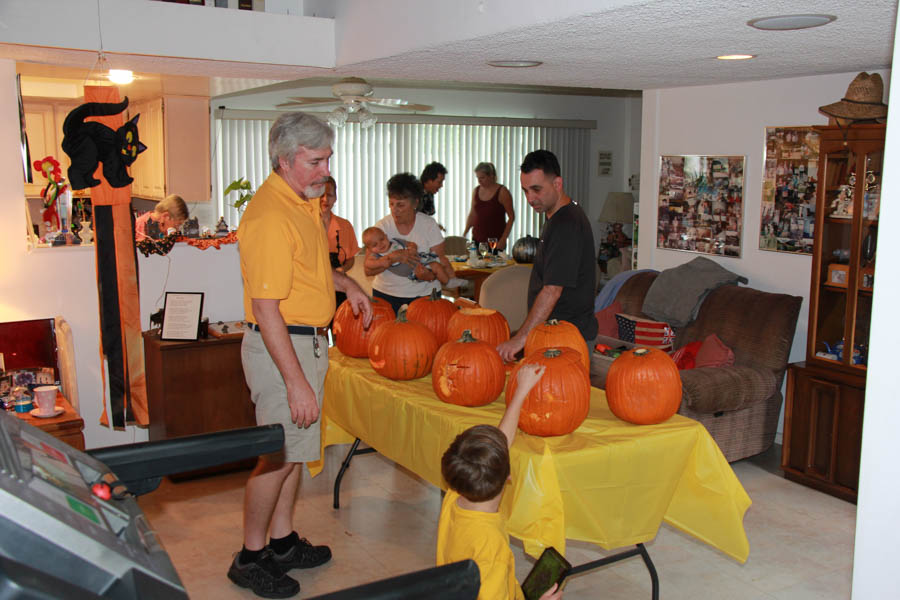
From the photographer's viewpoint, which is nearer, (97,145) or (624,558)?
(624,558)

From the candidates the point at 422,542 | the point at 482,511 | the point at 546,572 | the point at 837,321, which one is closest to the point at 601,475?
the point at 482,511

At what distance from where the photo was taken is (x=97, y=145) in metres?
4.08

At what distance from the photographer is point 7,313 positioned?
4.14m

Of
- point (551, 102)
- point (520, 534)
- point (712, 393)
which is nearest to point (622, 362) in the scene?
point (520, 534)

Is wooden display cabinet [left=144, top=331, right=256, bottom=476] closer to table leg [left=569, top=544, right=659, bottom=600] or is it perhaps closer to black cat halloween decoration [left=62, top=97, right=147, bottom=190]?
black cat halloween decoration [left=62, top=97, right=147, bottom=190]

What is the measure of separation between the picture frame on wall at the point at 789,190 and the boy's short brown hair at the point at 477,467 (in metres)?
3.13

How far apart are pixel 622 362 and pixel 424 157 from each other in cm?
767

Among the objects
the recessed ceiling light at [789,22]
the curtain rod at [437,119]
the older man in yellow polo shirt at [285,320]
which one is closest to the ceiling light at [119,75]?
the older man in yellow polo shirt at [285,320]

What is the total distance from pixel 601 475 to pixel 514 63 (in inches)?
78.6

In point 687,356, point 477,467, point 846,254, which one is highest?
point 846,254

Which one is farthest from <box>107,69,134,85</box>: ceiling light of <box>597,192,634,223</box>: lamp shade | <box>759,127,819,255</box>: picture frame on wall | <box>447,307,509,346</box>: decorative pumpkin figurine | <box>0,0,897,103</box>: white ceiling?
<box>597,192,634,223</box>: lamp shade

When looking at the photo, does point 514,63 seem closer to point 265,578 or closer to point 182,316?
point 182,316

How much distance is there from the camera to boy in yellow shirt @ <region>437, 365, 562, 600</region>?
2156 mm

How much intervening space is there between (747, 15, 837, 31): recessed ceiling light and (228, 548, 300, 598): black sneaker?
2.64 meters
